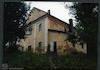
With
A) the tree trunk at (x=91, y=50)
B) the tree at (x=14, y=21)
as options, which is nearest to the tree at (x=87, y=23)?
the tree trunk at (x=91, y=50)

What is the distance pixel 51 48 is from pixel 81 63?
128 centimetres

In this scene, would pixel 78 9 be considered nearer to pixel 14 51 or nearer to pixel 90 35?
pixel 90 35

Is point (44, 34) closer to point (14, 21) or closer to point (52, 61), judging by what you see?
point (52, 61)

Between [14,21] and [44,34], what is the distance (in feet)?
4.07

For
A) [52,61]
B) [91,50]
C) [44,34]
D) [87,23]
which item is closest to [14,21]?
[44,34]

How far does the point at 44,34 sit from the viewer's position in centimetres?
568

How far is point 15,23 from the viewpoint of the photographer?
5.69m

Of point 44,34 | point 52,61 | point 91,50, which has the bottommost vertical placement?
point 52,61

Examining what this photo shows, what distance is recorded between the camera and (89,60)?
5.71 m

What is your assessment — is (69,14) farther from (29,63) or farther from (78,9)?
(29,63)

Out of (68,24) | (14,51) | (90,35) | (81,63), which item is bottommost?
(81,63)

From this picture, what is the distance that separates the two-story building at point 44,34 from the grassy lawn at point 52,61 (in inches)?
8.2

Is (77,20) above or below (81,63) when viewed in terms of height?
above

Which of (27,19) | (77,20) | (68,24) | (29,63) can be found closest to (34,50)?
(29,63)
